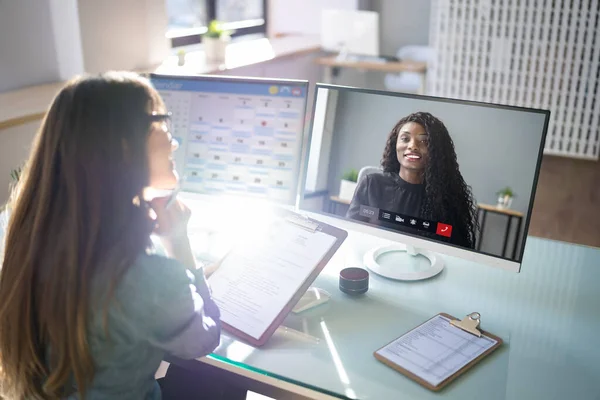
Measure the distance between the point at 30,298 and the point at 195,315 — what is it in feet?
0.83

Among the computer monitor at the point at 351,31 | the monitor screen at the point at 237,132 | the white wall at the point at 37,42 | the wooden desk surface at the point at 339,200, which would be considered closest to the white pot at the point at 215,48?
the computer monitor at the point at 351,31

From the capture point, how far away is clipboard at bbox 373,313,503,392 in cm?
96

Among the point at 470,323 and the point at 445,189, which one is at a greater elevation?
the point at 445,189

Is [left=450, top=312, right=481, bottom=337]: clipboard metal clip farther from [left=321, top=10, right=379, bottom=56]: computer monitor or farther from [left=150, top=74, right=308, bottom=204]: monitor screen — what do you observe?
[left=321, top=10, right=379, bottom=56]: computer monitor

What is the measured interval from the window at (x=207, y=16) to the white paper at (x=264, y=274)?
2.74 m

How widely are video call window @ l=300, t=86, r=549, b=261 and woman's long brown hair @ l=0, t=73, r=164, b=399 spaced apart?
1.67 ft

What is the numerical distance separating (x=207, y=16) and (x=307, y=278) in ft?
11.3

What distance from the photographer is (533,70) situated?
164 inches

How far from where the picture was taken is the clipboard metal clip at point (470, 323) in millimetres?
1090

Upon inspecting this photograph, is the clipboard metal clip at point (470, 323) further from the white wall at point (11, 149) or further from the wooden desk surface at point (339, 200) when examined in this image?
the white wall at point (11, 149)

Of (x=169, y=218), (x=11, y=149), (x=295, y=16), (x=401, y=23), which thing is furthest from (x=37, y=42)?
(x=401, y=23)

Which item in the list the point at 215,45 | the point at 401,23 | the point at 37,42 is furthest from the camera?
the point at 401,23

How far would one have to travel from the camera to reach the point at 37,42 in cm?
235

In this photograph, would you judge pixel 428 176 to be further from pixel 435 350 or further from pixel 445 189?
pixel 435 350
